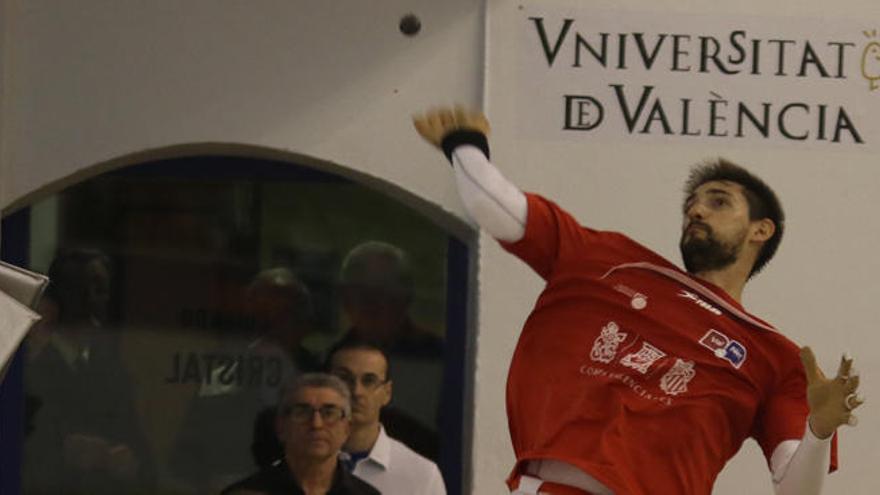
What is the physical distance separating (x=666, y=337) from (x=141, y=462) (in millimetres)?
2392

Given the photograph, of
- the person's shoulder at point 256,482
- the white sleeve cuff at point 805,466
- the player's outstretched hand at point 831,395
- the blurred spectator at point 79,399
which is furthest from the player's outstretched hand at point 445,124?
the blurred spectator at point 79,399

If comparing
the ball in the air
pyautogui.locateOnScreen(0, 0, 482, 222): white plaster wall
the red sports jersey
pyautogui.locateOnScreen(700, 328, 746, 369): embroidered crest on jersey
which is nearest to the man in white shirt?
pyautogui.locateOnScreen(0, 0, 482, 222): white plaster wall

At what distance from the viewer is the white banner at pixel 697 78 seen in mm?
9211

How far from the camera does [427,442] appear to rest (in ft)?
31.0

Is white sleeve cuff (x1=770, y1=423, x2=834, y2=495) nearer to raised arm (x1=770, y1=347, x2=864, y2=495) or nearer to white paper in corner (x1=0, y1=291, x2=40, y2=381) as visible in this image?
raised arm (x1=770, y1=347, x2=864, y2=495)

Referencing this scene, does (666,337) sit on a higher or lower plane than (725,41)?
lower

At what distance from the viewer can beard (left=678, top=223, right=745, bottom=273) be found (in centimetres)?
823

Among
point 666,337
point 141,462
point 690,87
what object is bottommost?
point 141,462

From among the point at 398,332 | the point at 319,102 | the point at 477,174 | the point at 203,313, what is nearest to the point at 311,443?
the point at 398,332

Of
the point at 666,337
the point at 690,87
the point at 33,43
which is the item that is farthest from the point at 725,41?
the point at 33,43

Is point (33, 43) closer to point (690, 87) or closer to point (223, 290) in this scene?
point (223, 290)

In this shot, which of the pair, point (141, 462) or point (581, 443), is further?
point (141, 462)

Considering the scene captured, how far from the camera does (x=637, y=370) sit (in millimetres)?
7926

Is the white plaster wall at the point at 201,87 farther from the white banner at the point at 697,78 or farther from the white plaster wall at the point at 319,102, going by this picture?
the white banner at the point at 697,78
